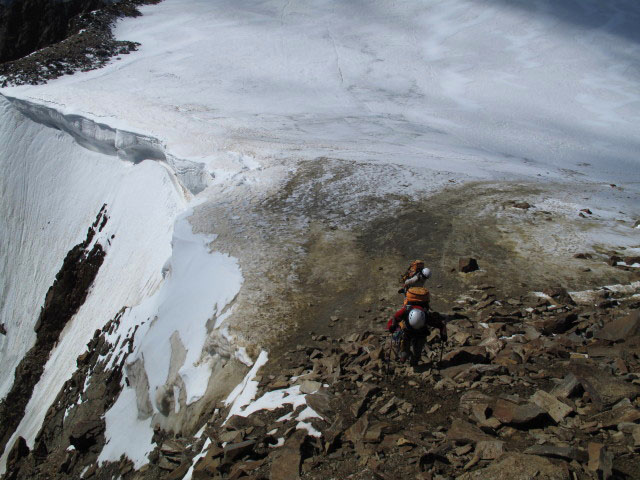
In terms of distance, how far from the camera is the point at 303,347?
790 centimetres

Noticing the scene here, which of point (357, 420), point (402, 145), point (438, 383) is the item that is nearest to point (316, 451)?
point (357, 420)

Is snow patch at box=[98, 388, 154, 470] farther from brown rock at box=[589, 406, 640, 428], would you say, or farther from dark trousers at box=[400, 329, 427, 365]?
brown rock at box=[589, 406, 640, 428]

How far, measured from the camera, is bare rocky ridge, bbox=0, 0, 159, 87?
31.9m

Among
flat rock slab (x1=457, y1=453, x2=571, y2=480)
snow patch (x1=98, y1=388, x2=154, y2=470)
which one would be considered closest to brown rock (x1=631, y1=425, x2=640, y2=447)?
flat rock slab (x1=457, y1=453, x2=571, y2=480)

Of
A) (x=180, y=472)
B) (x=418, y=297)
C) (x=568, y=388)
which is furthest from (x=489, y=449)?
(x=180, y=472)

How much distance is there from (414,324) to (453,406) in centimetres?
124

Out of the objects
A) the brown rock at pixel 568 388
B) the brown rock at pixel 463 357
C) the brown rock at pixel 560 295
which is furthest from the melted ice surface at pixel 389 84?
the brown rock at pixel 568 388

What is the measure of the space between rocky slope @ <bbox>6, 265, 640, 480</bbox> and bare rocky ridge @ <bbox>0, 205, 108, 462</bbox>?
984 centimetres

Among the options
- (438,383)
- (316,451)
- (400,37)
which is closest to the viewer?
(316,451)

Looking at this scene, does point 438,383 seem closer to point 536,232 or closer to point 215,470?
point 215,470

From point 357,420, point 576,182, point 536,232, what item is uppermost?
point 357,420

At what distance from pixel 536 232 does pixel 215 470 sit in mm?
9735

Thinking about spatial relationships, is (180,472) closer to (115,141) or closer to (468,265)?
(468,265)

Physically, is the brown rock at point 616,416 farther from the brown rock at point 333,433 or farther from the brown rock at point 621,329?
the brown rock at point 333,433
